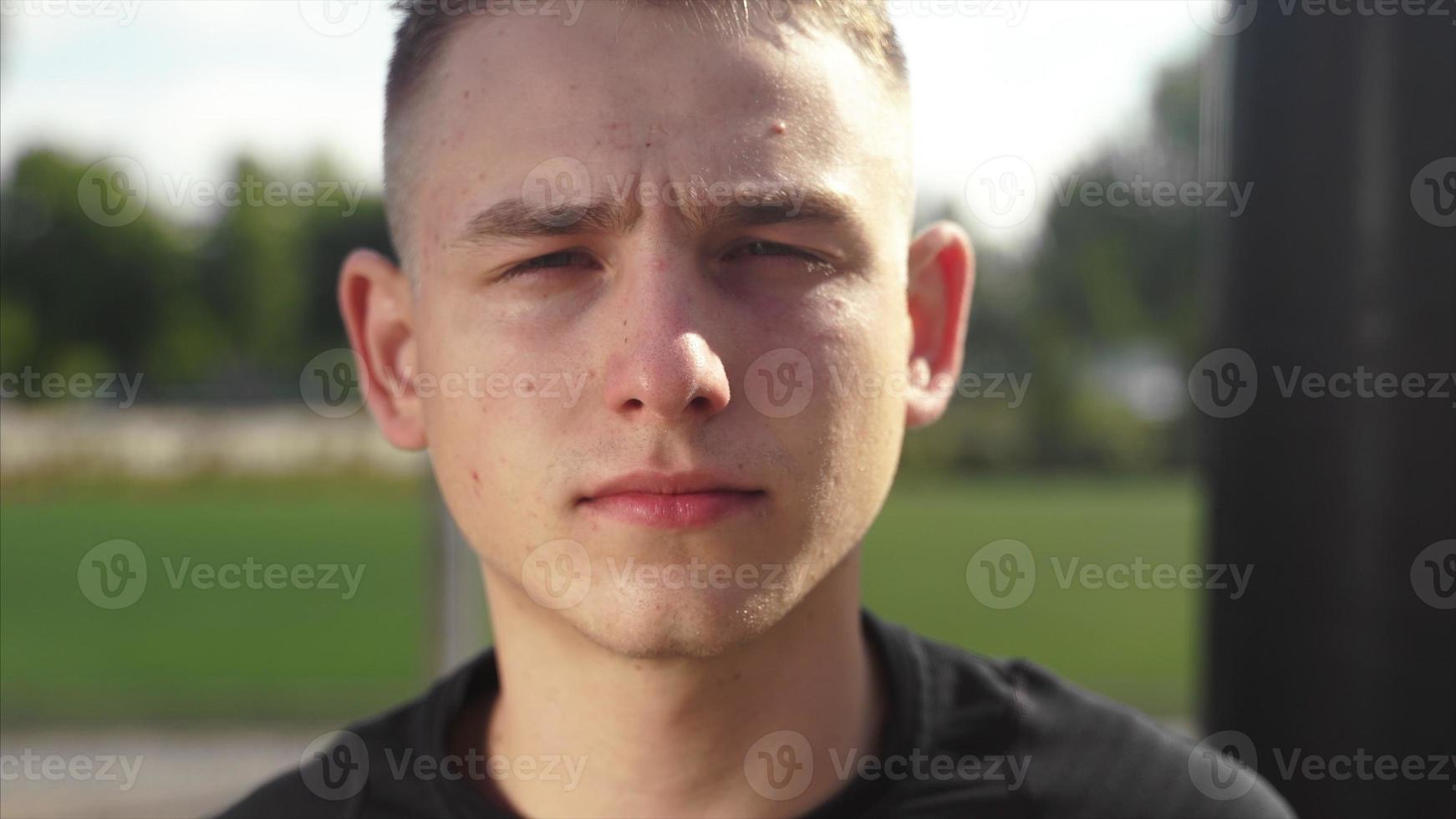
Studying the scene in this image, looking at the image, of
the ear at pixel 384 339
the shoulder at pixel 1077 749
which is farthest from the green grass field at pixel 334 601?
the shoulder at pixel 1077 749

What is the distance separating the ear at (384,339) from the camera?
1.96 metres

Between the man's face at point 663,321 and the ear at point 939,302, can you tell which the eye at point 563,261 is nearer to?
the man's face at point 663,321

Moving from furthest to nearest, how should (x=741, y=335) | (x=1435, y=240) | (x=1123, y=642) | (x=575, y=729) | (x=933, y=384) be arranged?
(x=1123, y=642) → (x=1435, y=240) → (x=933, y=384) → (x=575, y=729) → (x=741, y=335)

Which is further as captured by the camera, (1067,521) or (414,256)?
(1067,521)

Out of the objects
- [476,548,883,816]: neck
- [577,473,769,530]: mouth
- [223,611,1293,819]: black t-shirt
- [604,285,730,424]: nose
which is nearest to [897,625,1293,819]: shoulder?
[223,611,1293,819]: black t-shirt

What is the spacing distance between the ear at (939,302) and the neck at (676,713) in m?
0.34

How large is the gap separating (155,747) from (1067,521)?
1238 inches

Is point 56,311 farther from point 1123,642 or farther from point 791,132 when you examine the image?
point 791,132

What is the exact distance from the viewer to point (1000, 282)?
41031 millimetres

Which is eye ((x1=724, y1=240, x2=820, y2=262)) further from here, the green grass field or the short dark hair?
the green grass field

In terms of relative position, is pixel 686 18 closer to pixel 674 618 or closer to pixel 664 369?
pixel 664 369

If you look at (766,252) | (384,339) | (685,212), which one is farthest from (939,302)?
(384,339)

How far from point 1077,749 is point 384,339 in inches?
48.8

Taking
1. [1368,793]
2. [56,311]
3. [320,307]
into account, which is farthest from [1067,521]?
[1368,793]
